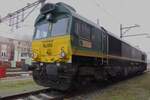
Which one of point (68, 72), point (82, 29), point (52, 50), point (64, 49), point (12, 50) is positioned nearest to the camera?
point (68, 72)

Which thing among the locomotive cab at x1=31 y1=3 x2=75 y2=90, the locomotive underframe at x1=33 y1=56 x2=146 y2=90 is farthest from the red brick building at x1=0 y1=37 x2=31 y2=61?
the locomotive cab at x1=31 y1=3 x2=75 y2=90

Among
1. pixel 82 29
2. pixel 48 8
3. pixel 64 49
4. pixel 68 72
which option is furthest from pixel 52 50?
pixel 48 8

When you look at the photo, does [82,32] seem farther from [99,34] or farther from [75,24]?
[99,34]

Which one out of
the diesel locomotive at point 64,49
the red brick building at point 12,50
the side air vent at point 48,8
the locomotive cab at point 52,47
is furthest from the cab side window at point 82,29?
the red brick building at point 12,50

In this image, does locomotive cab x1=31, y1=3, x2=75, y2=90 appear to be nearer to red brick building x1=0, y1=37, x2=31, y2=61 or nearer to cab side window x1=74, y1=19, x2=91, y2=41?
cab side window x1=74, y1=19, x2=91, y2=41

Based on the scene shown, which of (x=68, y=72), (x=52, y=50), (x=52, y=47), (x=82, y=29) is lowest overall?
(x=68, y=72)

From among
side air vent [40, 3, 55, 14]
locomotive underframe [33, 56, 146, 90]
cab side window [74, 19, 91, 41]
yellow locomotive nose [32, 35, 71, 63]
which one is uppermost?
side air vent [40, 3, 55, 14]

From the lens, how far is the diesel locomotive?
8719mm

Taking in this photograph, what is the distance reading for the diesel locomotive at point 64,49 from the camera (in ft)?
28.6

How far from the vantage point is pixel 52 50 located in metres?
9.23

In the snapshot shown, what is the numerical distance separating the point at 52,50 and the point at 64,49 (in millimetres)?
667

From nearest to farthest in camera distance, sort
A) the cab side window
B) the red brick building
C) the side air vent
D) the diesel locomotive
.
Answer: the diesel locomotive, the cab side window, the side air vent, the red brick building

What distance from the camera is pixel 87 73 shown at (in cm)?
995

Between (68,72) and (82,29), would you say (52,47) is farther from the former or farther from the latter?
(82,29)
